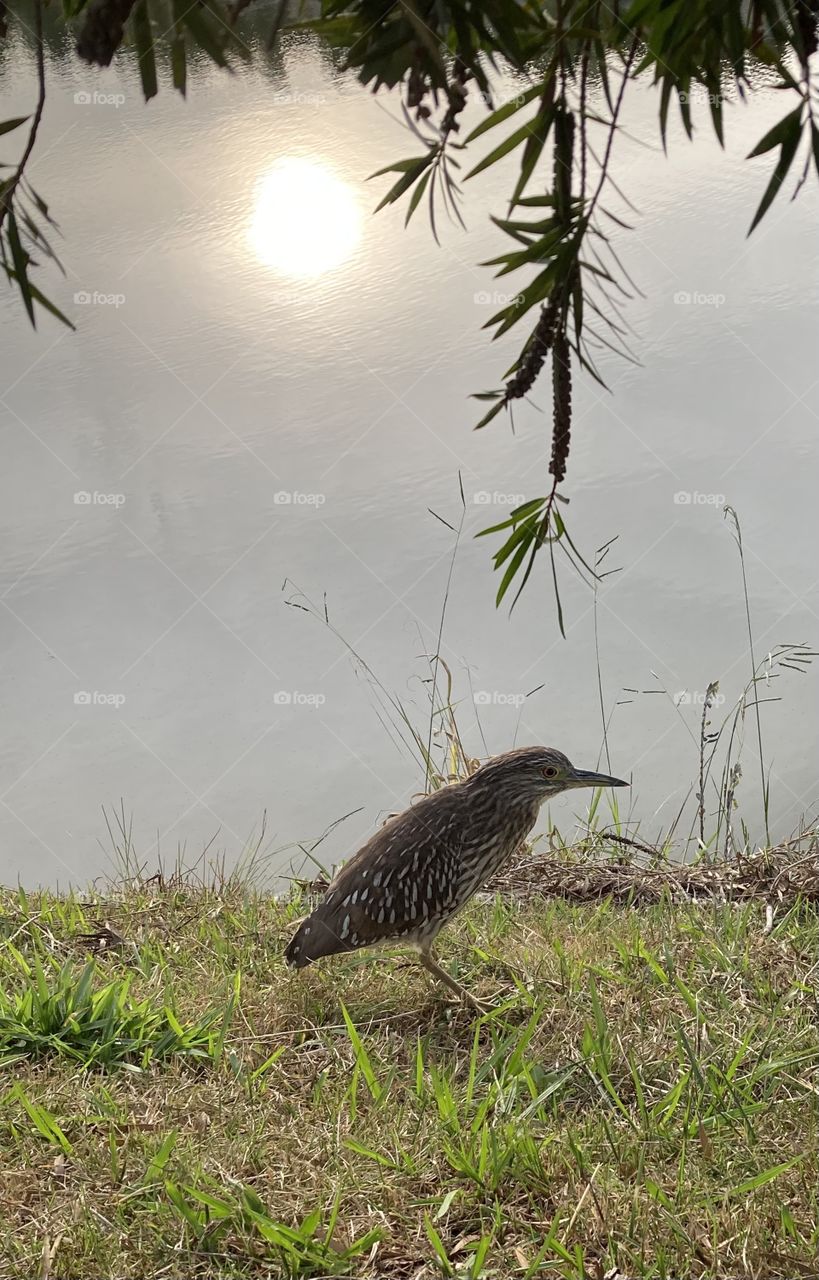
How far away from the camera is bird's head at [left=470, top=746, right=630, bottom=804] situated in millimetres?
2633

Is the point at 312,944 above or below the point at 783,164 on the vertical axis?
below

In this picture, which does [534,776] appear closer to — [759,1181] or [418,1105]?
[418,1105]

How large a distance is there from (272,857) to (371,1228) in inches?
70.1

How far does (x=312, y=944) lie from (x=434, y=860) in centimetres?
32

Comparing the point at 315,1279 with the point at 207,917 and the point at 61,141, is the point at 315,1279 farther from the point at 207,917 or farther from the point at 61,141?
the point at 61,141

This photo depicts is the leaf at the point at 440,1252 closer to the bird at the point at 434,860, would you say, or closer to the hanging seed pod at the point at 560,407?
the bird at the point at 434,860

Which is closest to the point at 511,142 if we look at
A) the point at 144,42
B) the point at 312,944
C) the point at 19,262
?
the point at 144,42

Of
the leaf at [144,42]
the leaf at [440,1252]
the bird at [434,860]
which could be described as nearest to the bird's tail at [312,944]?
the bird at [434,860]

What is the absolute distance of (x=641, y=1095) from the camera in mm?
2125

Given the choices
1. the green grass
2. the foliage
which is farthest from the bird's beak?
the foliage

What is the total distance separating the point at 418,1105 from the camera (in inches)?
84.9

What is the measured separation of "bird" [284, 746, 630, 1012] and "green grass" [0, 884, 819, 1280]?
0.17m

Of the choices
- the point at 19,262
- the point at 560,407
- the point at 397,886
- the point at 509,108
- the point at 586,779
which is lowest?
the point at 397,886

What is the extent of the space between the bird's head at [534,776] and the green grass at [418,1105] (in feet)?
1.45
